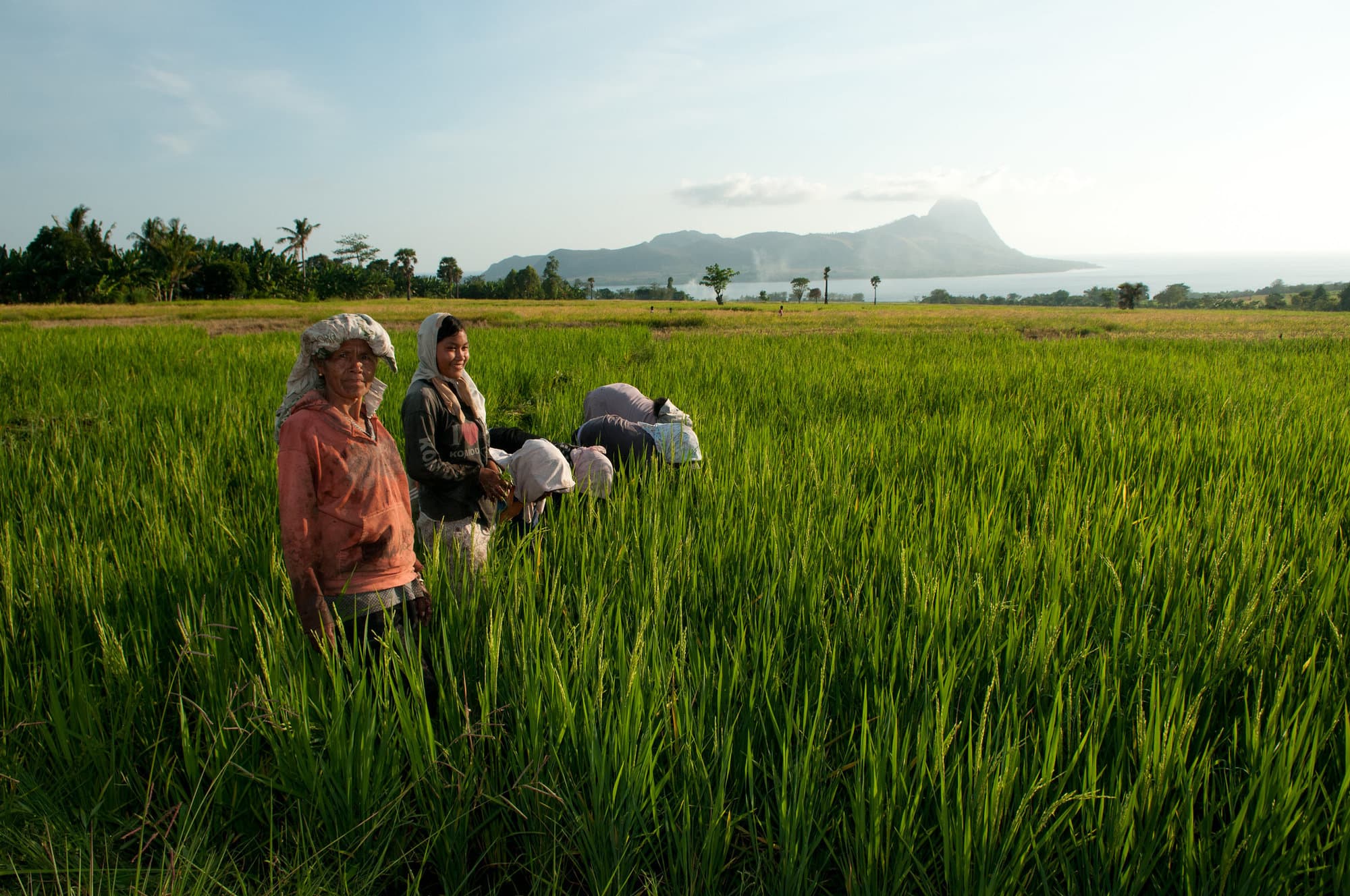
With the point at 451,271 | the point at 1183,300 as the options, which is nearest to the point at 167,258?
the point at 451,271

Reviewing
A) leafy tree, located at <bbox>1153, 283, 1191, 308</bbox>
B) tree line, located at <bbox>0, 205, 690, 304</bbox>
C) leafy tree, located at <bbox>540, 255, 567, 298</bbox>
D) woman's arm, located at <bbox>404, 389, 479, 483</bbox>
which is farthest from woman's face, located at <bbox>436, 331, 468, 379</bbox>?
leafy tree, located at <bbox>1153, 283, 1191, 308</bbox>

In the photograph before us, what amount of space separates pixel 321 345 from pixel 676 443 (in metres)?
2.07

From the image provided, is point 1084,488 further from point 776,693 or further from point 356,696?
point 356,696

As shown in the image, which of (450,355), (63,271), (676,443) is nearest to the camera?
(450,355)

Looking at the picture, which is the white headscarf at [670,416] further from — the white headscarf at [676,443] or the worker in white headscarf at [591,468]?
the worker in white headscarf at [591,468]

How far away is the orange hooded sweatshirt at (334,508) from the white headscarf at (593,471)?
1.28 meters

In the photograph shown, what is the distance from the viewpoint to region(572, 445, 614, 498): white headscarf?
117 inches

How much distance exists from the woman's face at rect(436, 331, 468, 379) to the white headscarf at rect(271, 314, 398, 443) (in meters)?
0.69

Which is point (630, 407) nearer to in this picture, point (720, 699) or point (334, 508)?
point (334, 508)

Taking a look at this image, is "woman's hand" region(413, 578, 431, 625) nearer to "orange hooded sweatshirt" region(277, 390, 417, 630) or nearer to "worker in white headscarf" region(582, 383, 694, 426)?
"orange hooded sweatshirt" region(277, 390, 417, 630)

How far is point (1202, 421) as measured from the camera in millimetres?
4551

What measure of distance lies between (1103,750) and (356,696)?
1539 mm

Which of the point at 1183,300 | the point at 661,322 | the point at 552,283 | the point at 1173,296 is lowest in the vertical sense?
the point at 661,322

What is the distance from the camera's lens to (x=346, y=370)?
158cm
